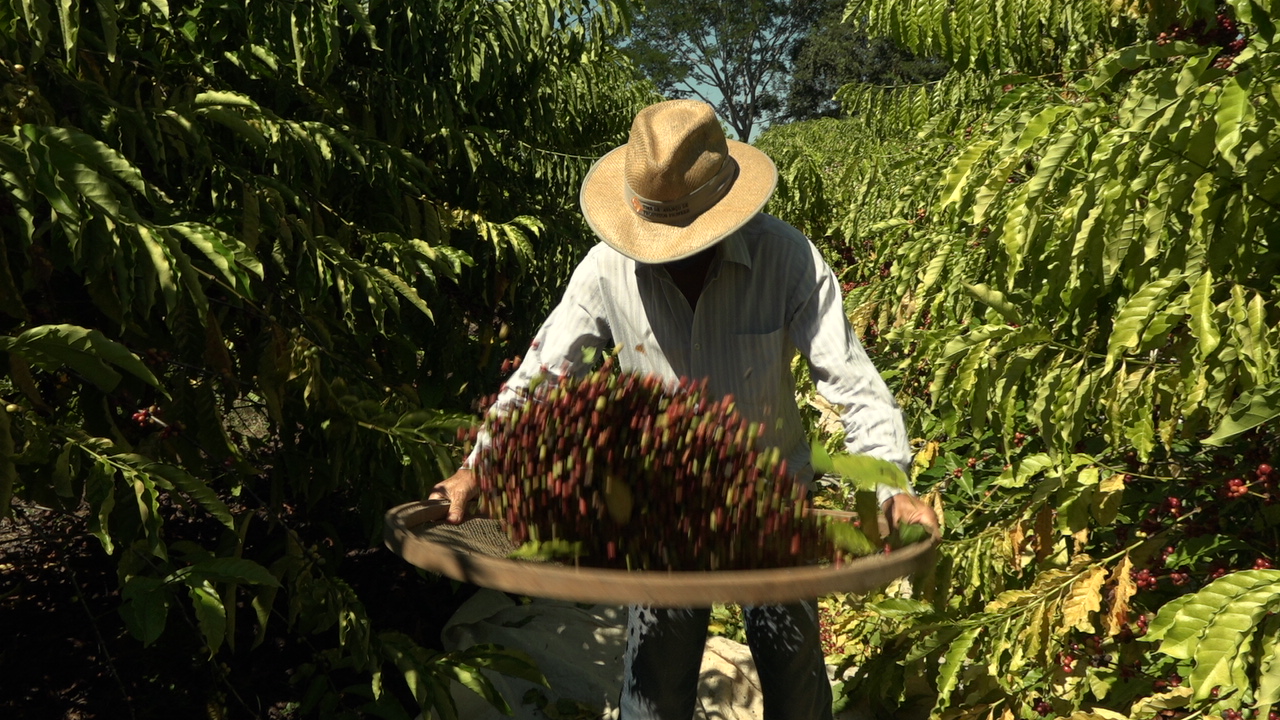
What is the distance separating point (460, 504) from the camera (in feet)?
6.13

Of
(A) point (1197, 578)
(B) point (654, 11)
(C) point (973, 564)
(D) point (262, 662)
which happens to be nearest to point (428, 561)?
(C) point (973, 564)

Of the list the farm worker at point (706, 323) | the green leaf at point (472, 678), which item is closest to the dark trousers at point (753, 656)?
the farm worker at point (706, 323)

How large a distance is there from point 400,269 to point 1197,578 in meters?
2.13

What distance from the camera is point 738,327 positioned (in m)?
2.17

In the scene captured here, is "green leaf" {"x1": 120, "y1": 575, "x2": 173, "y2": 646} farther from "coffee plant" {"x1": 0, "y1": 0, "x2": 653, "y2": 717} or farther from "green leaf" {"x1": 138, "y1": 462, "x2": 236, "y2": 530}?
"green leaf" {"x1": 138, "y1": 462, "x2": 236, "y2": 530}

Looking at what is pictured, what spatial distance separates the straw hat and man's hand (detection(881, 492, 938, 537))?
56cm

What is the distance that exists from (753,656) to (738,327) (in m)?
0.71

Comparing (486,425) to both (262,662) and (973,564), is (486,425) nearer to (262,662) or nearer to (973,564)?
(973,564)

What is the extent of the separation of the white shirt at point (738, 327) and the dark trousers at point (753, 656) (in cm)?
32

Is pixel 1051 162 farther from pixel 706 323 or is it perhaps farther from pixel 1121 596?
pixel 1121 596

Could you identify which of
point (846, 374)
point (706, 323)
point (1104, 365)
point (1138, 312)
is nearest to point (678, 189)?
point (706, 323)

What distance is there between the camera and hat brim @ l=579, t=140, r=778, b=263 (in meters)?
1.96

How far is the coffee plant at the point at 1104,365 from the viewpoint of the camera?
5.58 feet

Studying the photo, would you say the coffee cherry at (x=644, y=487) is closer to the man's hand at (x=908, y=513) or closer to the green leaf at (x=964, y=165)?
the man's hand at (x=908, y=513)
